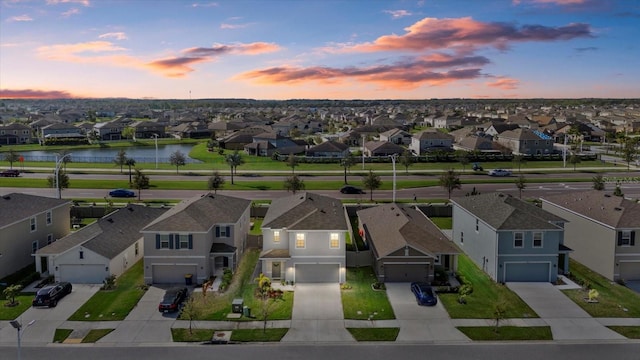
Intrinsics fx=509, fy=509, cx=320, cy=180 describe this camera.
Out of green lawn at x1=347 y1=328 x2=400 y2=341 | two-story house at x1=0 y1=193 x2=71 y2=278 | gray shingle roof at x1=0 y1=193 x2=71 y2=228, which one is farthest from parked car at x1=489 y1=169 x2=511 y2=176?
gray shingle roof at x1=0 y1=193 x2=71 y2=228

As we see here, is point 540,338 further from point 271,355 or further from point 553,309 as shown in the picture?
point 271,355

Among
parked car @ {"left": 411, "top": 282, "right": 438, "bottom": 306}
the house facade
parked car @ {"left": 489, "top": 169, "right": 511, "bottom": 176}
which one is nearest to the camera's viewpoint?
parked car @ {"left": 411, "top": 282, "right": 438, "bottom": 306}

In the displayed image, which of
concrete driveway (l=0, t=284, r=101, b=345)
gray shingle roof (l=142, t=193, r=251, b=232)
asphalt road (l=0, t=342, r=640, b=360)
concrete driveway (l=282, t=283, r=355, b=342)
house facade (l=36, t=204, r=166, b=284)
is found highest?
gray shingle roof (l=142, t=193, r=251, b=232)

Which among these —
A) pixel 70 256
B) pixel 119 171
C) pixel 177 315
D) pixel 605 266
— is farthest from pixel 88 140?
pixel 605 266

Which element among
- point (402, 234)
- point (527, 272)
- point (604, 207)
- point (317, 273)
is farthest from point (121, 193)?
point (604, 207)

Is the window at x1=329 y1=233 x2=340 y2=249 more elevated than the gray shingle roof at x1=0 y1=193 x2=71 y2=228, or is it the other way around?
the gray shingle roof at x1=0 y1=193 x2=71 y2=228

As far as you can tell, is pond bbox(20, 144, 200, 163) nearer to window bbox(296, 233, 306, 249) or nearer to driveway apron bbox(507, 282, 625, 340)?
window bbox(296, 233, 306, 249)

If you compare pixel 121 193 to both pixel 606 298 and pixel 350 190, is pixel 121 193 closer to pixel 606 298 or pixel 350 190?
pixel 350 190
